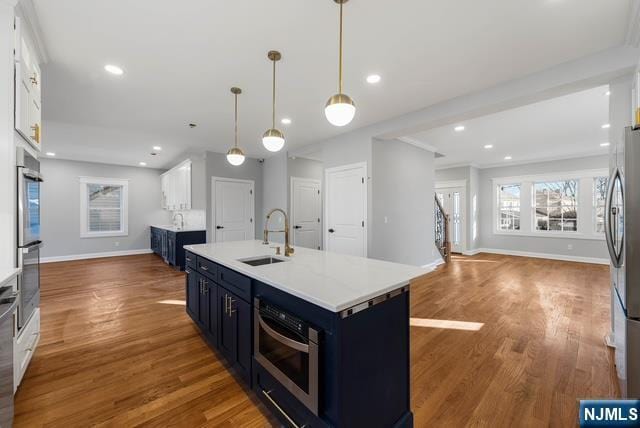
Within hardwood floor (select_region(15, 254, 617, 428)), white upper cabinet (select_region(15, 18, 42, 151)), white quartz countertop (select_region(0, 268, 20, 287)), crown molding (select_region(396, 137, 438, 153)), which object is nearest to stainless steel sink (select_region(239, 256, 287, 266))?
hardwood floor (select_region(15, 254, 617, 428))

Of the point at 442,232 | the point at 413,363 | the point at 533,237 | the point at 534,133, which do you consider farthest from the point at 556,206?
the point at 413,363

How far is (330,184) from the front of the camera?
5020 millimetres

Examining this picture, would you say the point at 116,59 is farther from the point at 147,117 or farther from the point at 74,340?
the point at 74,340

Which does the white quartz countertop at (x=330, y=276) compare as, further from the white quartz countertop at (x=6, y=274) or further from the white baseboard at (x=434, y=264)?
the white baseboard at (x=434, y=264)

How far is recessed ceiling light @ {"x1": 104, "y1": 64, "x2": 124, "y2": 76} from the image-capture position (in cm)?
262

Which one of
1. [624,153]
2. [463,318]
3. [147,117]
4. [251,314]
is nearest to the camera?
[624,153]

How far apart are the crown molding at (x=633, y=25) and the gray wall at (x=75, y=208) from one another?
984 centimetres

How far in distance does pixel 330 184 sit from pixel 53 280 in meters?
5.49

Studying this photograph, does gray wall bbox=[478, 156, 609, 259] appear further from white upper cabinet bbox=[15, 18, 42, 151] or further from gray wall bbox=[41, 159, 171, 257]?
gray wall bbox=[41, 159, 171, 257]

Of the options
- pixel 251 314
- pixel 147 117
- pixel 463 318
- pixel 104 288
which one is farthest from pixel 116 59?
pixel 463 318

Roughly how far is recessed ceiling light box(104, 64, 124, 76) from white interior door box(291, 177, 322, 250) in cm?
383

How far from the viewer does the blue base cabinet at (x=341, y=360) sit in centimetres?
125

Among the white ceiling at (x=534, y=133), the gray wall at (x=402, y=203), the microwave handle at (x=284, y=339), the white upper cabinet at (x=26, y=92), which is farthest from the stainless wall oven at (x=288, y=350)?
the white ceiling at (x=534, y=133)

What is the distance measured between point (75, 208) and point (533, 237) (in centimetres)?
1250
